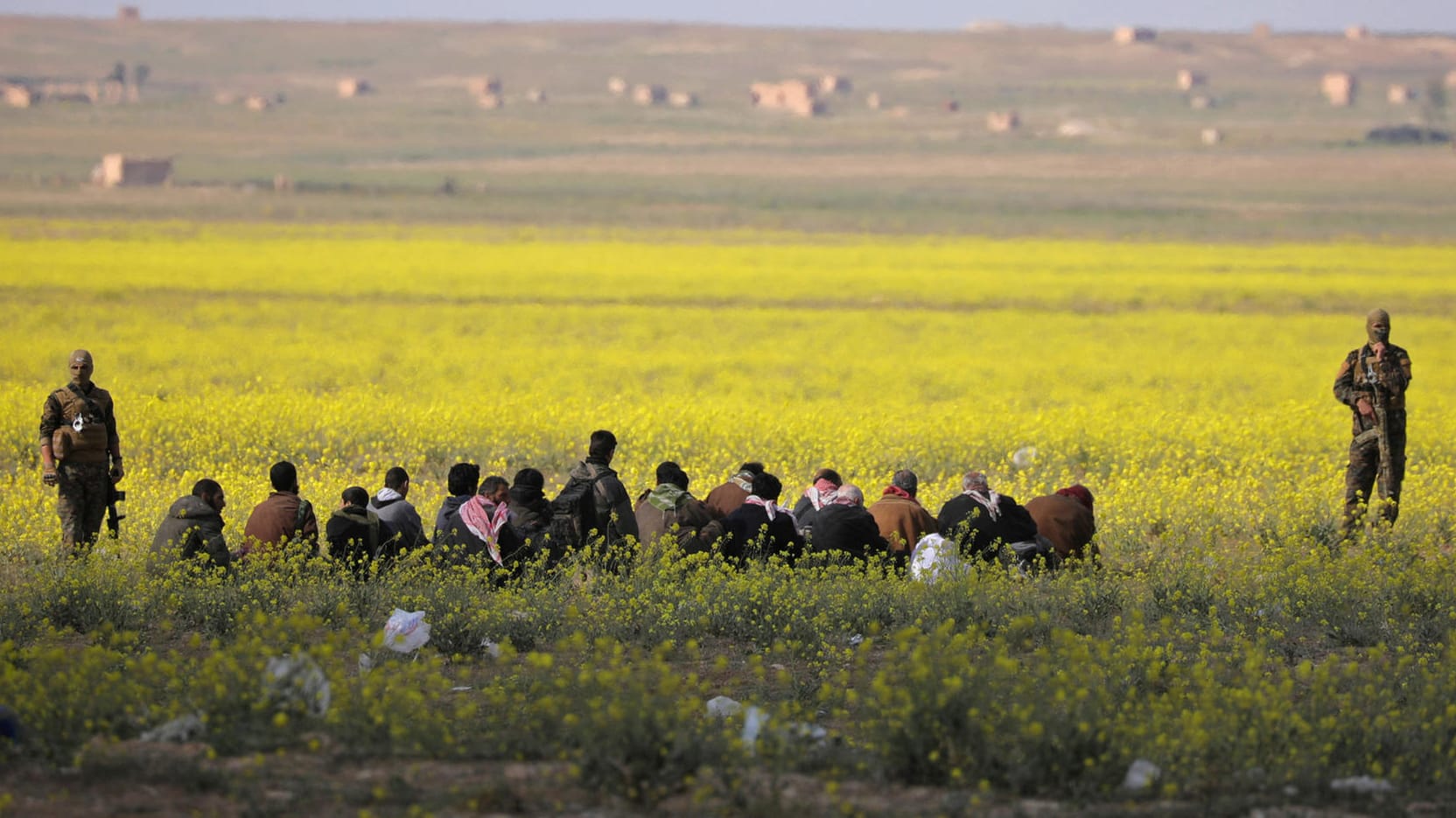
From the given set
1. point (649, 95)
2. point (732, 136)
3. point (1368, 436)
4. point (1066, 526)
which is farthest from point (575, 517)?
A: point (649, 95)

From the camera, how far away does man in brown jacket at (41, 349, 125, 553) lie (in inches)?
411

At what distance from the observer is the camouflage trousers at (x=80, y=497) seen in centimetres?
1055

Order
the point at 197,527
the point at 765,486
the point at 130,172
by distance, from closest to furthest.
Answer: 1. the point at 197,527
2. the point at 765,486
3. the point at 130,172

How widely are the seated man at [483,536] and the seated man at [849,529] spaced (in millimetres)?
1725

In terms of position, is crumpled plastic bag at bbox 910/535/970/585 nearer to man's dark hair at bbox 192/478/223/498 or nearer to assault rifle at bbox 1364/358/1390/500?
assault rifle at bbox 1364/358/1390/500

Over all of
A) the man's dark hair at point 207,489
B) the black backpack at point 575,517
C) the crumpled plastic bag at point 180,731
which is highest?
the man's dark hair at point 207,489

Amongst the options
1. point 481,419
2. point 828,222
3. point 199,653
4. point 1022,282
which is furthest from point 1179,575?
point 828,222

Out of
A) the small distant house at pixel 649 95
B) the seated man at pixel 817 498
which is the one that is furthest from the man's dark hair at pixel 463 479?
the small distant house at pixel 649 95

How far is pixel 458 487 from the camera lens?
10.6 meters

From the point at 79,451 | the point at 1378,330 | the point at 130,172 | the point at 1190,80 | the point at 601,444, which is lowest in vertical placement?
the point at 601,444

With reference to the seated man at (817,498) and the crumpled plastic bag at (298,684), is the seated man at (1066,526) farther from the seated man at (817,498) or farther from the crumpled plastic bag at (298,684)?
the crumpled plastic bag at (298,684)

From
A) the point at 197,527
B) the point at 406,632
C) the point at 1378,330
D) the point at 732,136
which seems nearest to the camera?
the point at 406,632

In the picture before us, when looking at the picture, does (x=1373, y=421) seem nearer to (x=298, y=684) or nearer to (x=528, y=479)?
(x=528, y=479)

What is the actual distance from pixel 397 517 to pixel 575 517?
3.44ft
